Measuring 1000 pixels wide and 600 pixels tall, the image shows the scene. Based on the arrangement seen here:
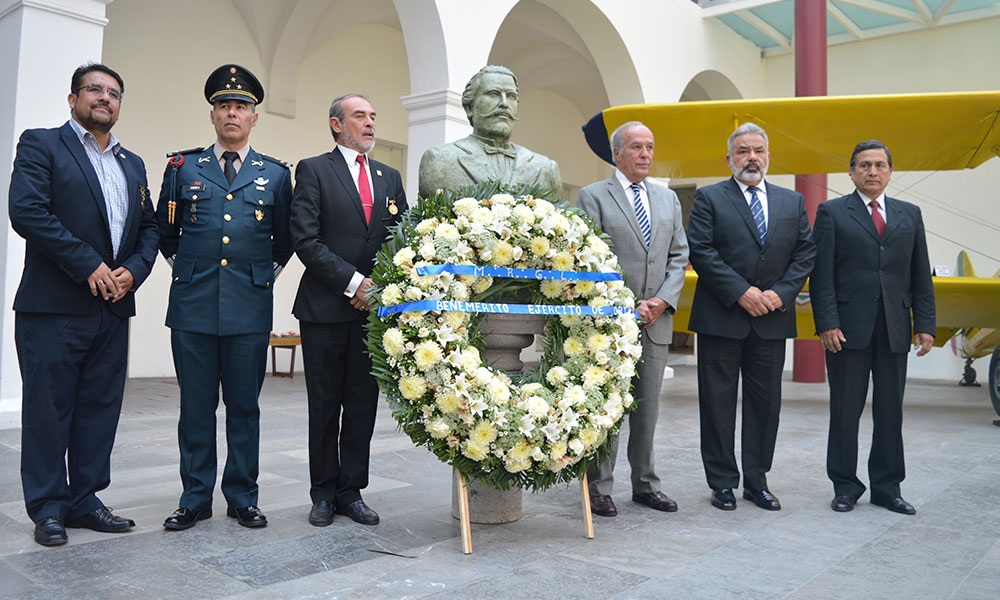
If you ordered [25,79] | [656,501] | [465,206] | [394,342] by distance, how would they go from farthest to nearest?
[25,79] < [656,501] < [465,206] < [394,342]

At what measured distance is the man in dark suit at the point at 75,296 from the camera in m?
2.94

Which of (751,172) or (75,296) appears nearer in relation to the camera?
(75,296)

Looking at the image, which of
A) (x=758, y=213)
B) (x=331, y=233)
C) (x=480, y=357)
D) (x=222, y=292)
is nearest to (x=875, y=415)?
(x=758, y=213)

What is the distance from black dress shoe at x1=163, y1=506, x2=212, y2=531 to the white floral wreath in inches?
38.9

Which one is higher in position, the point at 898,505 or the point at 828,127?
the point at 828,127

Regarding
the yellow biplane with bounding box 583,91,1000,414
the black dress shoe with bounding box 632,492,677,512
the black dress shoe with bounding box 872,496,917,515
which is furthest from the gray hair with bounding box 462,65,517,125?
the yellow biplane with bounding box 583,91,1000,414

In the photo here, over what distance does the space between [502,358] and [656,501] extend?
111cm

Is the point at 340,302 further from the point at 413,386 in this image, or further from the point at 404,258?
the point at 413,386

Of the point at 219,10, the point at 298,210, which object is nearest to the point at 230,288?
the point at 298,210

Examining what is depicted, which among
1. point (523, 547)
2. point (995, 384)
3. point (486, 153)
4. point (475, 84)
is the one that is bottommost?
point (523, 547)

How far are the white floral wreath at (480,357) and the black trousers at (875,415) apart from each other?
4.58ft

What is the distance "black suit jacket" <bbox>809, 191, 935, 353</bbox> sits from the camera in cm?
374

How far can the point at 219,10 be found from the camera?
33.7 ft

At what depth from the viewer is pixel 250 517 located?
10.3ft
